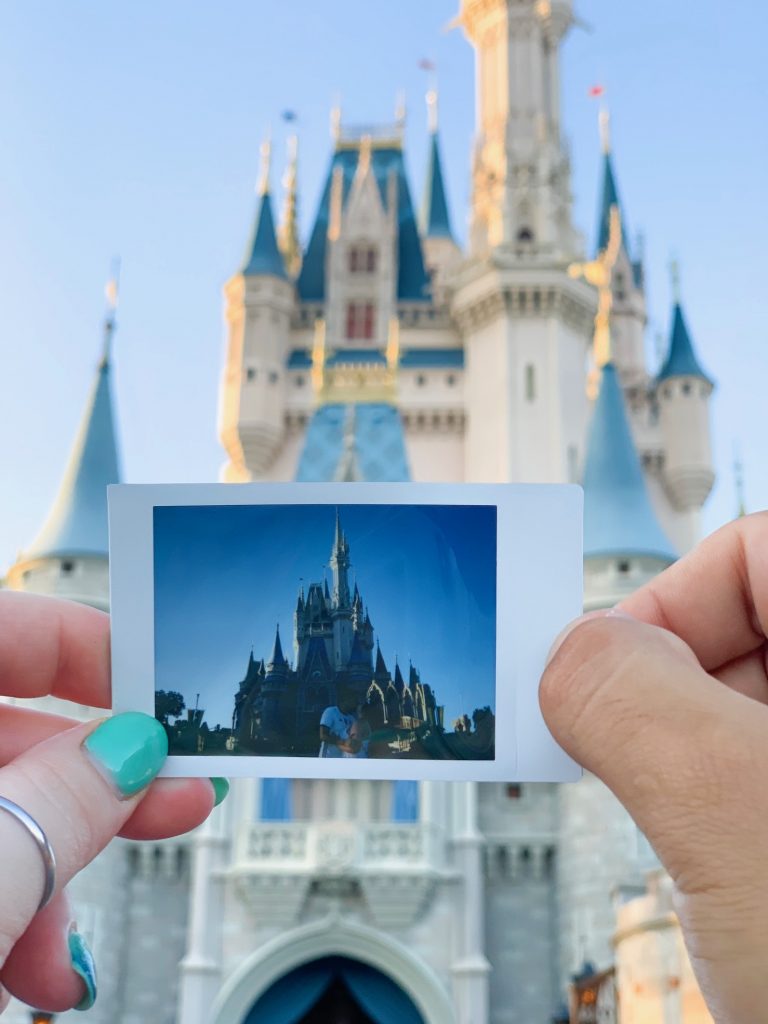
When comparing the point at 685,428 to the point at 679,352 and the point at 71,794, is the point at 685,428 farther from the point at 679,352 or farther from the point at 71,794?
the point at 71,794

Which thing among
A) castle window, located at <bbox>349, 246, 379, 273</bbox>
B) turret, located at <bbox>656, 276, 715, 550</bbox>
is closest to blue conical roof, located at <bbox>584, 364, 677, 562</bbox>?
turret, located at <bbox>656, 276, 715, 550</bbox>

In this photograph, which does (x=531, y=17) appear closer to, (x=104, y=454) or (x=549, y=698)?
(x=104, y=454)

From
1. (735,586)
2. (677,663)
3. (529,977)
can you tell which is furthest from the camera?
(529,977)

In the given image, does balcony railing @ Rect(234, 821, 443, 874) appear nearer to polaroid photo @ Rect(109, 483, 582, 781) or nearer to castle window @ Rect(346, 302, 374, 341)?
castle window @ Rect(346, 302, 374, 341)

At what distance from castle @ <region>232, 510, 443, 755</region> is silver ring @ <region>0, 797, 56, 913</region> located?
0.35 meters

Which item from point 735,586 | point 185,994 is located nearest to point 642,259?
point 185,994

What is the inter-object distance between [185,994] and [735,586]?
56.4 feet

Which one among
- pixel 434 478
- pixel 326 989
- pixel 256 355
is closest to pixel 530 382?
pixel 434 478

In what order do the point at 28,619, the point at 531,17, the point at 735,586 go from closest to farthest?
the point at 735,586 → the point at 28,619 → the point at 531,17

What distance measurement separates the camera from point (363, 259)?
33312mm

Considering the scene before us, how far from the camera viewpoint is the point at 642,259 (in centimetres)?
3659

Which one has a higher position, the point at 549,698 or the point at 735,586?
the point at 735,586

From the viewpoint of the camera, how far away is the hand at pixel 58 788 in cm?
182

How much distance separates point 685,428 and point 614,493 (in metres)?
9.21
